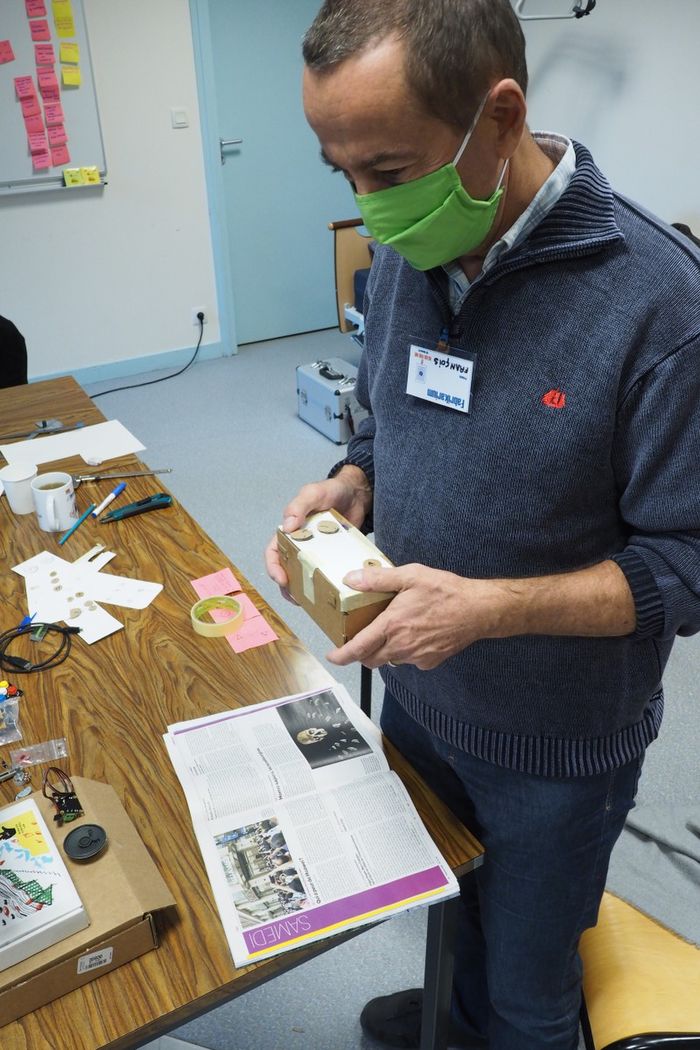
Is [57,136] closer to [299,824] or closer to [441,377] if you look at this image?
[441,377]

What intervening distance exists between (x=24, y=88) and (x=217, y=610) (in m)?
3.34

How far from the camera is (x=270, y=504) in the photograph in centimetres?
326

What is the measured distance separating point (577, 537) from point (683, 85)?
333cm

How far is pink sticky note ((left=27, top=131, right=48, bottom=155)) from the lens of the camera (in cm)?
379

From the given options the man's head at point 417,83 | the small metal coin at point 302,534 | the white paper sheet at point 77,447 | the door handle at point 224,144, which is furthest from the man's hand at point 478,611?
the door handle at point 224,144

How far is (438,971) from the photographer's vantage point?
1.08 meters

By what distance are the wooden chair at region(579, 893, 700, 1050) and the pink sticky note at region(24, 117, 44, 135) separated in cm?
397

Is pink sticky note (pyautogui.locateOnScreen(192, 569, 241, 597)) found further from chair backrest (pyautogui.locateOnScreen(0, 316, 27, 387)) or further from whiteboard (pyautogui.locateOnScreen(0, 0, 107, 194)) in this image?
whiteboard (pyautogui.locateOnScreen(0, 0, 107, 194))

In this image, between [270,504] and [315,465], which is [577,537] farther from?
[315,465]

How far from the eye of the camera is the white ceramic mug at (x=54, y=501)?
1658mm

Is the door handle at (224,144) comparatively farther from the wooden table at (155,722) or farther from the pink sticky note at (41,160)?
the wooden table at (155,722)

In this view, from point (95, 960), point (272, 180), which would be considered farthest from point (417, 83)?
point (272, 180)

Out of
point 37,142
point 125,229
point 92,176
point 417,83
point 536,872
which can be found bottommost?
point 536,872

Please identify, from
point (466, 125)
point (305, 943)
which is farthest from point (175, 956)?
point (466, 125)
